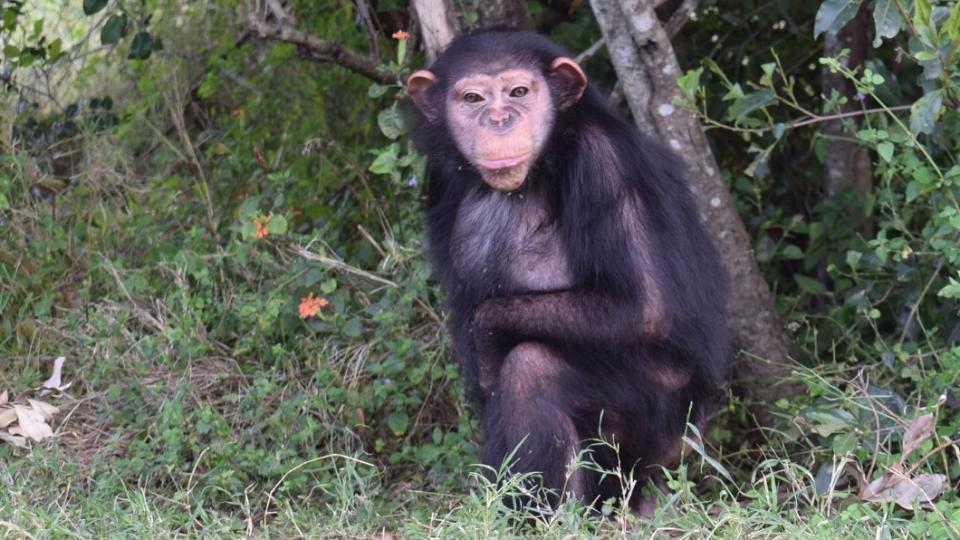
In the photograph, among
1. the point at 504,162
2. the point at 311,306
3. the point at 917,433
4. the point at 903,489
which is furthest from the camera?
the point at 311,306

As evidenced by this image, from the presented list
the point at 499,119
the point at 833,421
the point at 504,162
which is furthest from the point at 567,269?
the point at 833,421

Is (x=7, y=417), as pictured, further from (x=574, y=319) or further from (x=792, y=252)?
(x=792, y=252)

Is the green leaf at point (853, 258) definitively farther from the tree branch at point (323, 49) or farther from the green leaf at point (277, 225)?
the green leaf at point (277, 225)

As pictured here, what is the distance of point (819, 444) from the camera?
15.4 ft

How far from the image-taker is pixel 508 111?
409cm

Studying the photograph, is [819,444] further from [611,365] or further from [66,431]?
[66,431]

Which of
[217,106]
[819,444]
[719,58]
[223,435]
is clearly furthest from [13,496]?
[719,58]

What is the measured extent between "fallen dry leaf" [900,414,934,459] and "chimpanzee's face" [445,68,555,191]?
1.31m

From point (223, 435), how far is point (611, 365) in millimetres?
1465

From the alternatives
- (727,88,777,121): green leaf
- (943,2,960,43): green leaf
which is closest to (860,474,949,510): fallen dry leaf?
(943,2,960,43): green leaf

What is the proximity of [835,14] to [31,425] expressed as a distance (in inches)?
117

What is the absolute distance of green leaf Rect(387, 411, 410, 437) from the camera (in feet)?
16.1

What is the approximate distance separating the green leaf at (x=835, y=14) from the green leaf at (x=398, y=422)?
1.95 metres

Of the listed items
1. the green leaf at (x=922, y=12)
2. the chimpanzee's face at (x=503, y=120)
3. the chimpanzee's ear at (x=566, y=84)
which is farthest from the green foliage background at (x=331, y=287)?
the chimpanzee's face at (x=503, y=120)
